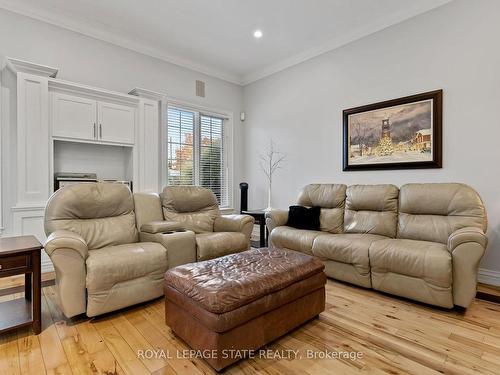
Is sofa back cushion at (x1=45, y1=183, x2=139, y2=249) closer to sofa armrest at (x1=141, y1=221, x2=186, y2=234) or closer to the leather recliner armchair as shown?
the leather recliner armchair

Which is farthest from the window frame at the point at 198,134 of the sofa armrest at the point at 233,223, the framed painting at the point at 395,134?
the framed painting at the point at 395,134

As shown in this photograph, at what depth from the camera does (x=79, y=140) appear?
3367 millimetres

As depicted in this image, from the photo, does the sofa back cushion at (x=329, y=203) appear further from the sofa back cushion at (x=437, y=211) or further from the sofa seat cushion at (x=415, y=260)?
the sofa seat cushion at (x=415, y=260)

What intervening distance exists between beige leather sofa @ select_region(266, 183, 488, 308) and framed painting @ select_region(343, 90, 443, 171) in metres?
0.43

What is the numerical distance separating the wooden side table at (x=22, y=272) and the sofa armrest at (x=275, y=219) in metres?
2.48

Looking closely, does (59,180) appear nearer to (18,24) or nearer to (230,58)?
(18,24)

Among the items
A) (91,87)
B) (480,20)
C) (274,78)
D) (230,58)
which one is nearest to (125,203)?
(91,87)

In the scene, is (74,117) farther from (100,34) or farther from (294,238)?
(294,238)

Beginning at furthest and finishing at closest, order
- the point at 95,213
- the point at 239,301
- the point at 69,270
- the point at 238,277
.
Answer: the point at 95,213
the point at 69,270
the point at 238,277
the point at 239,301

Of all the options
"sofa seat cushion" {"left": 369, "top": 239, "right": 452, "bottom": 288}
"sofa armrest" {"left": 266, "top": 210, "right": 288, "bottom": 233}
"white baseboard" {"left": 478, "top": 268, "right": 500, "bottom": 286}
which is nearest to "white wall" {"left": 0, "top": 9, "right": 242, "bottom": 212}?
"sofa armrest" {"left": 266, "top": 210, "right": 288, "bottom": 233}

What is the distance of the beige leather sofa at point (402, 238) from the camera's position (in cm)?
222

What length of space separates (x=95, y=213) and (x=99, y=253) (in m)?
0.65

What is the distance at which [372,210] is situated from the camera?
10.6ft


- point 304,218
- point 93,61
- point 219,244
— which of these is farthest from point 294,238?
point 93,61
